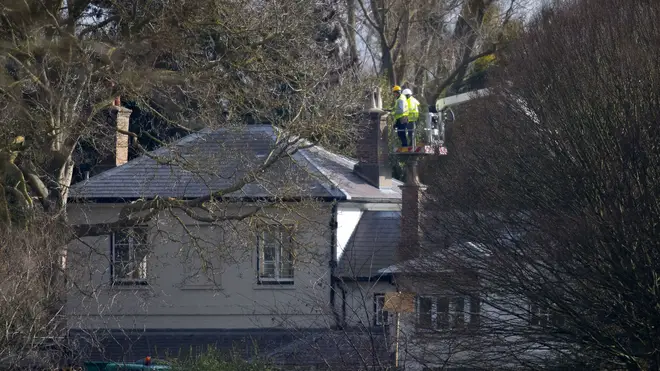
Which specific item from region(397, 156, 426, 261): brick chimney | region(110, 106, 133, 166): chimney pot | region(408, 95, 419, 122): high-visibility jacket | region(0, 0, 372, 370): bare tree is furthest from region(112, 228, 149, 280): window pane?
region(408, 95, 419, 122): high-visibility jacket

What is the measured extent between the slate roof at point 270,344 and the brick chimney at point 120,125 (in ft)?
12.2

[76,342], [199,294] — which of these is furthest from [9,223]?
[199,294]

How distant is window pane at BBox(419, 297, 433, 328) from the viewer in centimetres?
1379

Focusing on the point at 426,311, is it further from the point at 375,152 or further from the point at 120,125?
the point at 375,152

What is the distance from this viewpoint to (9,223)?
46.3ft

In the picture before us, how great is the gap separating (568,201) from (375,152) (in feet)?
39.7

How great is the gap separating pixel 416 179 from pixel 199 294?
5743 millimetres

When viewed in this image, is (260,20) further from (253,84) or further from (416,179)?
(416,179)

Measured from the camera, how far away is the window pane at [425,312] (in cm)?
1379

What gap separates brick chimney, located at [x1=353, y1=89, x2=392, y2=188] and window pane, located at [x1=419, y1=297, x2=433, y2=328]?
9.44m

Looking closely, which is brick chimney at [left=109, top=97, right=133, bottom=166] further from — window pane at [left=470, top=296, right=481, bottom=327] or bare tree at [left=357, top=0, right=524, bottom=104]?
bare tree at [left=357, top=0, right=524, bottom=104]

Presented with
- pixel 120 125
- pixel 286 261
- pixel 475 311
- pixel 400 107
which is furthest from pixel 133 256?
pixel 475 311

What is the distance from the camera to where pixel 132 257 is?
59.8 ft

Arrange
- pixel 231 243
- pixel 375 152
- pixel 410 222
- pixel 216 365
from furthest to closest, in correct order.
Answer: pixel 375 152 → pixel 231 243 → pixel 410 222 → pixel 216 365
